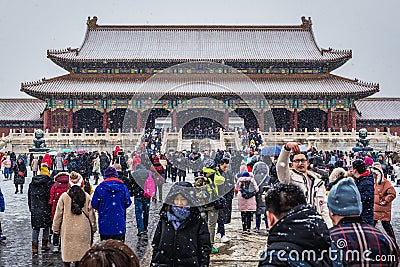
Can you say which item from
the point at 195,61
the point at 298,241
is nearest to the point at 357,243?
the point at 298,241

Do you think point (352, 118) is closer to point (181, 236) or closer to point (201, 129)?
point (201, 129)

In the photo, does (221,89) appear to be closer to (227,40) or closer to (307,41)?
(227,40)

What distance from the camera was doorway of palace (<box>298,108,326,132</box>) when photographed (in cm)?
3512

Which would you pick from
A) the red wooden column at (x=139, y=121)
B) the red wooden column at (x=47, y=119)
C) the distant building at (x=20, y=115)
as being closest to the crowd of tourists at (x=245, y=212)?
the red wooden column at (x=139, y=121)

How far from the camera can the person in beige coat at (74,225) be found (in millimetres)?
5633

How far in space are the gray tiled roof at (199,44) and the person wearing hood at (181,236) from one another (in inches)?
1222

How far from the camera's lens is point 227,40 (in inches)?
1561

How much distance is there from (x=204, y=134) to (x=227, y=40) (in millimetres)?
10956

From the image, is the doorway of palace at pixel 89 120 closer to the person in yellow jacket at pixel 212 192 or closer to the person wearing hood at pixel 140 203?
the person wearing hood at pixel 140 203

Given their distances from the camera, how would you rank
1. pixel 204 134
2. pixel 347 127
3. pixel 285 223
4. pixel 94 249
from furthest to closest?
pixel 347 127, pixel 204 134, pixel 285 223, pixel 94 249

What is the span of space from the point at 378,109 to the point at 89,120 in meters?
21.2

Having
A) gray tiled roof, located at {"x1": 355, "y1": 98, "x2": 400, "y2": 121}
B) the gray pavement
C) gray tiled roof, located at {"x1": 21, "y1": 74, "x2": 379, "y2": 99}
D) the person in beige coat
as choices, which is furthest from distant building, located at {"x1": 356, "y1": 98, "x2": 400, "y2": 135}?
the person in beige coat

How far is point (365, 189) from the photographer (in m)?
5.92

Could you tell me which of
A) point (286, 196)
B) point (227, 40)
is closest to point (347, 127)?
point (227, 40)
